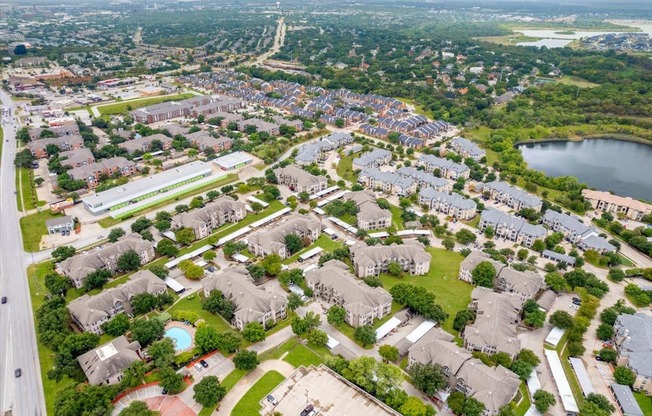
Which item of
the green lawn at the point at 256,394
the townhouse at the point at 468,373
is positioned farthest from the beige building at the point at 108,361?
the townhouse at the point at 468,373

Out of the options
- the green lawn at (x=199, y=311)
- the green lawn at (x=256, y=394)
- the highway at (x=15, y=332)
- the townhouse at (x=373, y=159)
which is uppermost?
the townhouse at (x=373, y=159)

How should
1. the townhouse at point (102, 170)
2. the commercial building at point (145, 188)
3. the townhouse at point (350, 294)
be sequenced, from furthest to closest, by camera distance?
the townhouse at point (102, 170) < the commercial building at point (145, 188) < the townhouse at point (350, 294)

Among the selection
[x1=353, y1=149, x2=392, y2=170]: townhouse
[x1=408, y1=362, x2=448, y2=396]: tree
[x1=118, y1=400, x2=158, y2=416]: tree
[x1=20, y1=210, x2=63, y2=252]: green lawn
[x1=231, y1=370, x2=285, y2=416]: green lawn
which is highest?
[x1=353, y1=149, x2=392, y2=170]: townhouse

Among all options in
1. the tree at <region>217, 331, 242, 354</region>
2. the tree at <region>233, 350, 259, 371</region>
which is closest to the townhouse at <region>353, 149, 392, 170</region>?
the tree at <region>217, 331, 242, 354</region>

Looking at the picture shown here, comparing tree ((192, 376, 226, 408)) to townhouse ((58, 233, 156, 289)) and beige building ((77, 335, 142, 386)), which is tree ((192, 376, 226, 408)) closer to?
beige building ((77, 335, 142, 386))

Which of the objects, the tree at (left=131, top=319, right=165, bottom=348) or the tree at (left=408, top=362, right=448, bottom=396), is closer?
the tree at (left=408, top=362, right=448, bottom=396)

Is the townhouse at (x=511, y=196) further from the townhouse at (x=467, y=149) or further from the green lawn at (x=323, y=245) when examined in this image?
the green lawn at (x=323, y=245)
